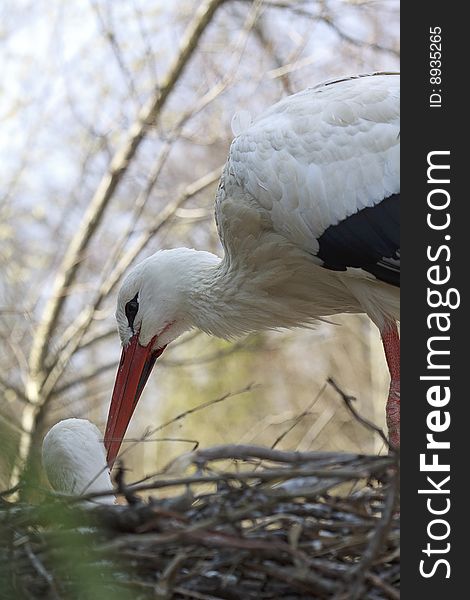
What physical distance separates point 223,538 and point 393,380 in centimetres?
224

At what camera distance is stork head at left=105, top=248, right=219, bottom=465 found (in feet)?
18.9

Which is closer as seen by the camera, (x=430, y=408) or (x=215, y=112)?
(x=430, y=408)

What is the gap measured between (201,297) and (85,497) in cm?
256

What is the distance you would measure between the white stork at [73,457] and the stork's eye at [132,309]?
1037mm

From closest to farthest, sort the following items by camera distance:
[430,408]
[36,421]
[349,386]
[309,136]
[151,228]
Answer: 1. [430,408]
2. [309,136]
3. [36,421]
4. [151,228]
5. [349,386]

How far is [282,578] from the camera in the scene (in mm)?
3178

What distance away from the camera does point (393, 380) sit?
17.0 feet

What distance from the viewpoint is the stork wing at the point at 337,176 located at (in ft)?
15.9

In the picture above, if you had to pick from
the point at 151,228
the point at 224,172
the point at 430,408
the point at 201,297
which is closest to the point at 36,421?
the point at 151,228

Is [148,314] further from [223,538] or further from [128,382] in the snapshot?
[223,538]

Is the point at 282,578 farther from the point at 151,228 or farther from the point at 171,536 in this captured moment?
the point at 151,228

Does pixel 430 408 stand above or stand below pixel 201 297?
below

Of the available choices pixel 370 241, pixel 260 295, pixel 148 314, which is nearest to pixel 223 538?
pixel 370 241

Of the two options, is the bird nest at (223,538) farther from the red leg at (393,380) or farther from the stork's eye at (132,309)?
the stork's eye at (132,309)
